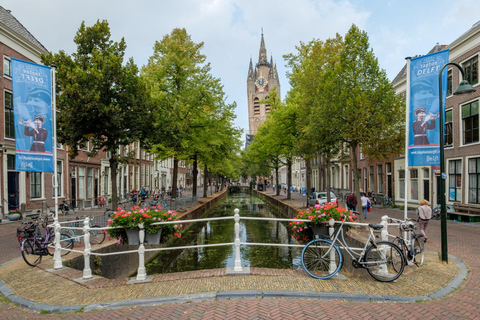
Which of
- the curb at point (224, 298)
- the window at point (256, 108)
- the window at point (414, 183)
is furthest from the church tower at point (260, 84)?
the curb at point (224, 298)

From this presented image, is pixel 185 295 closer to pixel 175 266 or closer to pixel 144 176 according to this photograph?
pixel 175 266

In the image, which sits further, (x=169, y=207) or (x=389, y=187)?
(x=389, y=187)

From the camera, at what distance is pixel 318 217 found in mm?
6438

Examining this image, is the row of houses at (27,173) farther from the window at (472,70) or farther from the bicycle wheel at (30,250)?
the window at (472,70)

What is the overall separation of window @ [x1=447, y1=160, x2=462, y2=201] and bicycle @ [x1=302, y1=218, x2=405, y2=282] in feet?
53.1

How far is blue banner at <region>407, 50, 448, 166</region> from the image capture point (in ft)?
27.5

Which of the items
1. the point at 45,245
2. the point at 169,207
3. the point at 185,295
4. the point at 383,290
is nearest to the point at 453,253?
the point at 383,290

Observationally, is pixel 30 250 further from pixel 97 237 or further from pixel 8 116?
pixel 8 116

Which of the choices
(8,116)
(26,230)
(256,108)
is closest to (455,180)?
(26,230)

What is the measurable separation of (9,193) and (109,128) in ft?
34.2

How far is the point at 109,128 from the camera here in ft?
42.7

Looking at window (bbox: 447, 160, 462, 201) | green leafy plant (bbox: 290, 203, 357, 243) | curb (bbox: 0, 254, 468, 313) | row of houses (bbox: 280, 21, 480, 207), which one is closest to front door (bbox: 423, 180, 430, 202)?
row of houses (bbox: 280, 21, 480, 207)

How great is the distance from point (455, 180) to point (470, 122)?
3.66 meters

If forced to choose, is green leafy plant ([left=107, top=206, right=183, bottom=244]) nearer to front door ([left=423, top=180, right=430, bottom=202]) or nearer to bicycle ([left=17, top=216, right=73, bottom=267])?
bicycle ([left=17, top=216, right=73, bottom=267])
